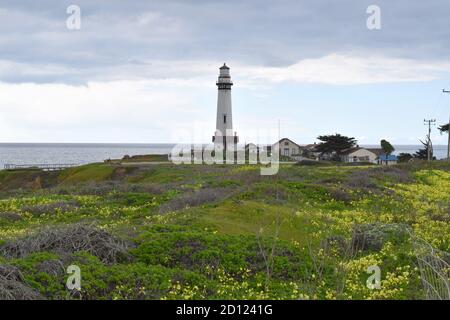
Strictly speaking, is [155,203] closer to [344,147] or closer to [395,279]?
[395,279]

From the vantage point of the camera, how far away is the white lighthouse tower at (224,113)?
240ft

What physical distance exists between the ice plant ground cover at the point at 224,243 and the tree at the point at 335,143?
66869 mm

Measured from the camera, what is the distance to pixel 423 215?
2225 cm

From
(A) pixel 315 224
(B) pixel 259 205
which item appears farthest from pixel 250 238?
(B) pixel 259 205

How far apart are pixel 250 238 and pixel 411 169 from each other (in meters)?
36.0

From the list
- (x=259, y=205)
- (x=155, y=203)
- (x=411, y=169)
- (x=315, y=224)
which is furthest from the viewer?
(x=411, y=169)

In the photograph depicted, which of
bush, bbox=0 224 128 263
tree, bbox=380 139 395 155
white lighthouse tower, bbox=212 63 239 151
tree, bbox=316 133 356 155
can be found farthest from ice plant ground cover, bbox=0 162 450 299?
tree, bbox=380 139 395 155

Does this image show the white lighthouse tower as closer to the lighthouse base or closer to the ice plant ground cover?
the lighthouse base

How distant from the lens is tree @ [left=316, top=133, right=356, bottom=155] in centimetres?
9544

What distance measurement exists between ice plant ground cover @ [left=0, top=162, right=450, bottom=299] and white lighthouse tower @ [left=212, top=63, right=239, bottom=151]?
44.9 meters

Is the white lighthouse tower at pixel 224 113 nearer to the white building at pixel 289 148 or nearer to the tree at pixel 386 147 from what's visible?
the white building at pixel 289 148

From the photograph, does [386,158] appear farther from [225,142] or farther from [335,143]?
[225,142]
